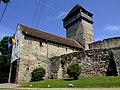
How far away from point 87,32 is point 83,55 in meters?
14.6

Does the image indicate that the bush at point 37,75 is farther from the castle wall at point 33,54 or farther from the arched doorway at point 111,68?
the arched doorway at point 111,68

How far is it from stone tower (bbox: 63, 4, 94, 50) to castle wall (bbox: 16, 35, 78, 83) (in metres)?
9.17

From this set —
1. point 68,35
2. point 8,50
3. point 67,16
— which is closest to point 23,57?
point 8,50

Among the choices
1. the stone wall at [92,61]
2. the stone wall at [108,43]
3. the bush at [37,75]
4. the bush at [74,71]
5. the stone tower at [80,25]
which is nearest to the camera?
the bush at [74,71]

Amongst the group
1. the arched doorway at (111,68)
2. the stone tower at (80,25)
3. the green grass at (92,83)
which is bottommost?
the green grass at (92,83)

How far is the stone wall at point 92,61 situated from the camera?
16.0m

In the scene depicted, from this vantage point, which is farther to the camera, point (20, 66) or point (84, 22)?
point (84, 22)

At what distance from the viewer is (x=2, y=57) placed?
1125 inches

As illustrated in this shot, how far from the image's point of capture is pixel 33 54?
2042 cm

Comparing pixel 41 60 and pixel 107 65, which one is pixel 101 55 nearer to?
pixel 107 65

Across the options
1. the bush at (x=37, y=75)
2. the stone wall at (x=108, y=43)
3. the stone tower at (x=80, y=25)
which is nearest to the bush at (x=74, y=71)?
the bush at (x=37, y=75)

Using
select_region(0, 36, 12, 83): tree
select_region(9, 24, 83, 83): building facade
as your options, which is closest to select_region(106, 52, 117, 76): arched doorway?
select_region(9, 24, 83, 83): building facade

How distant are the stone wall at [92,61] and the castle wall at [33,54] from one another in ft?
9.54

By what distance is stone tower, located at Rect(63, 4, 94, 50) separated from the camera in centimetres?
→ 3082
